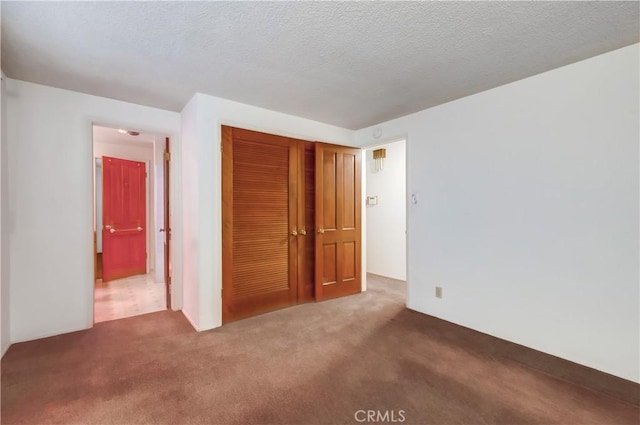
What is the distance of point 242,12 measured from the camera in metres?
1.63

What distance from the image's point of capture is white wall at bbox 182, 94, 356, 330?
2.83 meters

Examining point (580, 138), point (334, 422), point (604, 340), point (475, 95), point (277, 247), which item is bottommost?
point (334, 422)

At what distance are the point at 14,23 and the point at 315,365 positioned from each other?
3009 millimetres

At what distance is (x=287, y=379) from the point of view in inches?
78.9

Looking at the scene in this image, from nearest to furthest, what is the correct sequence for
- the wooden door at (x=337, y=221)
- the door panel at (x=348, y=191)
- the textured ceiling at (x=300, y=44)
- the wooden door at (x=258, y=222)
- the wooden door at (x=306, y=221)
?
the textured ceiling at (x=300, y=44) < the wooden door at (x=258, y=222) < the wooden door at (x=306, y=221) < the wooden door at (x=337, y=221) < the door panel at (x=348, y=191)

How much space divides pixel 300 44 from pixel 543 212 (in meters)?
2.39

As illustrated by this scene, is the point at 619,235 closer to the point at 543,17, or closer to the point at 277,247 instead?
the point at 543,17

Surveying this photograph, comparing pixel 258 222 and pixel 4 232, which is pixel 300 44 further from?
pixel 4 232

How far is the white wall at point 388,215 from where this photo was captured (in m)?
5.01

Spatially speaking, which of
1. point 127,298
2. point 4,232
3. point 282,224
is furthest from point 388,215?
point 4,232

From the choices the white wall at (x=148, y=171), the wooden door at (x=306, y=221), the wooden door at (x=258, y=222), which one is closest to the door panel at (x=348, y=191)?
the wooden door at (x=306, y=221)

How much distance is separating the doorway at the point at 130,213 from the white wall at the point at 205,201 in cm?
147

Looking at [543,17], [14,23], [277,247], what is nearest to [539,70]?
[543,17]

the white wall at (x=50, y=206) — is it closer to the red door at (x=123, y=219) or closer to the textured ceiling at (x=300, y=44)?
the textured ceiling at (x=300, y=44)
